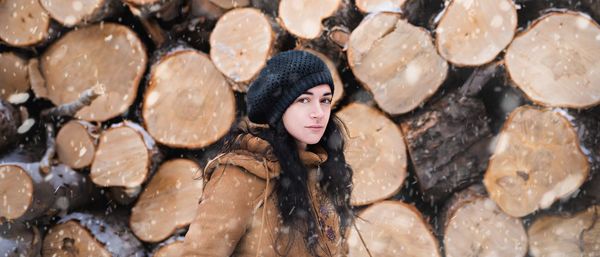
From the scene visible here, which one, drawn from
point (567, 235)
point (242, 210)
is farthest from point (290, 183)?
point (567, 235)

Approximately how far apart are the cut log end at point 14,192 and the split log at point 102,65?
0.40m

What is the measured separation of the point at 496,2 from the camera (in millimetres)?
2193

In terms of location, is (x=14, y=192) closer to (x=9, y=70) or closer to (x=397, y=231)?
(x=9, y=70)

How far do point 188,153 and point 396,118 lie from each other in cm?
101

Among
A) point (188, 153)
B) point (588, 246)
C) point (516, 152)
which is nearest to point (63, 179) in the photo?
point (188, 153)

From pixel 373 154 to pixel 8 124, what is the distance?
1711 millimetres

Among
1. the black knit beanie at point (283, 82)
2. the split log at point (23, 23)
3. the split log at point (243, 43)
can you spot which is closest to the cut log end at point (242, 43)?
the split log at point (243, 43)

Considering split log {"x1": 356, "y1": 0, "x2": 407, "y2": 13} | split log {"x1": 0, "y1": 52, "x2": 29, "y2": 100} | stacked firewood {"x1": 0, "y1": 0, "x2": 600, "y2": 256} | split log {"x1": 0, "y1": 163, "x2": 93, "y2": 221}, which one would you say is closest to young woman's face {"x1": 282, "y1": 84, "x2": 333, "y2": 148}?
stacked firewood {"x1": 0, "y1": 0, "x2": 600, "y2": 256}

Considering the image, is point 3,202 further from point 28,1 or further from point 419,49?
point 419,49

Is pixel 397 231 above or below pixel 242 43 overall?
below

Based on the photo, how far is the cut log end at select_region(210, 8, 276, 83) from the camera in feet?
7.63

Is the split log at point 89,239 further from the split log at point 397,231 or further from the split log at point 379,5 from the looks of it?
the split log at point 379,5

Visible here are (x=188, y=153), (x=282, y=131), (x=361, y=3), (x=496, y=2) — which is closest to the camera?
(x=282, y=131)

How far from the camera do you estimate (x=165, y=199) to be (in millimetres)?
2436
